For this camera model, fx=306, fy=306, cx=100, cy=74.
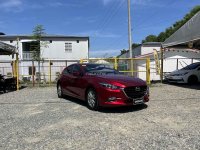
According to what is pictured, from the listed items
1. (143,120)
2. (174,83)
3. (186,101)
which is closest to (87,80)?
(143,120)

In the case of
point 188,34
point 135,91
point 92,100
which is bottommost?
point 92,100

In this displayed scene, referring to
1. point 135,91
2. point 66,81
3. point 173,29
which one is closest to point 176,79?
point 66,81

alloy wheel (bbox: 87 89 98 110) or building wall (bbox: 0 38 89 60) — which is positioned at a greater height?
building wall (bbox: 0 38 89 60)

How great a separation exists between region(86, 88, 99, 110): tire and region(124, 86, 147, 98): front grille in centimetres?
108

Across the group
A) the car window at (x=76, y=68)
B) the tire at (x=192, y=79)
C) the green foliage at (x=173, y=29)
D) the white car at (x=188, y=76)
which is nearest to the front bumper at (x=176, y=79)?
the white car at (x=188, y=76)

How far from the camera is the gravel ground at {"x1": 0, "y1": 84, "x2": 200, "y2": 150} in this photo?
611 cm

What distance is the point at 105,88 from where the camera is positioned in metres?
9.46

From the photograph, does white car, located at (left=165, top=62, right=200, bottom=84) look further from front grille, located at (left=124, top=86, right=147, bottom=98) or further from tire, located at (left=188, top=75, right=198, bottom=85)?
front grille, located at (left=124, top=86, right=147, bottom=98)

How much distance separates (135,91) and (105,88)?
0.98m

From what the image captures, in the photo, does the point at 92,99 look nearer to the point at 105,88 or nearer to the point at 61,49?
the point at 105,88

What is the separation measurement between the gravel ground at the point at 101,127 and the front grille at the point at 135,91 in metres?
0.51

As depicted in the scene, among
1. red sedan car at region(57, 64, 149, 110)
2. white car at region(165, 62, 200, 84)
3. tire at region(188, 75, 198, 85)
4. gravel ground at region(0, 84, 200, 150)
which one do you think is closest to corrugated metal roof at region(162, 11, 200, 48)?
white car at region(165, 62, 200, 84)

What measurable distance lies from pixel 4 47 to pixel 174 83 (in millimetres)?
11422

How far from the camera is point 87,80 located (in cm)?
1044
